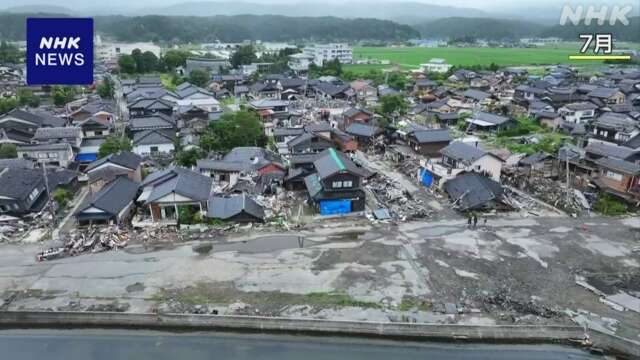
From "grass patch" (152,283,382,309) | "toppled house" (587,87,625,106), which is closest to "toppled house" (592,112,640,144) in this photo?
"toppled house" (587,87,625,106)

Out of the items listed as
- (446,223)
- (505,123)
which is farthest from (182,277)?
(505,123)

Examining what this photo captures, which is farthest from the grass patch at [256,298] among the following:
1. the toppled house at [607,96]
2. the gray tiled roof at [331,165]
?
the toppled house at [607,96]

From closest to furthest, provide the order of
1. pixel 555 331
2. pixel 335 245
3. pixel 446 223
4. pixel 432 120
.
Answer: pixel 555 331 → pixel 335 245 → pixel 446 223 → pixel 432 120

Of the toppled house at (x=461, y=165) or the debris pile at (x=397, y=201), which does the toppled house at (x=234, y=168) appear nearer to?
the debris pile at (x=397, y=201)

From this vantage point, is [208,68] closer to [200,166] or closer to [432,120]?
[432,120]

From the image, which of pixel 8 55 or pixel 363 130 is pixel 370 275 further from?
pixel 8 55

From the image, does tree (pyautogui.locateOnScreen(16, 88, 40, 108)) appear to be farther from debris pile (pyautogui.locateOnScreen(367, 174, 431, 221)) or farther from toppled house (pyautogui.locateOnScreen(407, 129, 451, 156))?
toppled house (pyautogui.locateOnScreen(407, 129, 451, 156))
